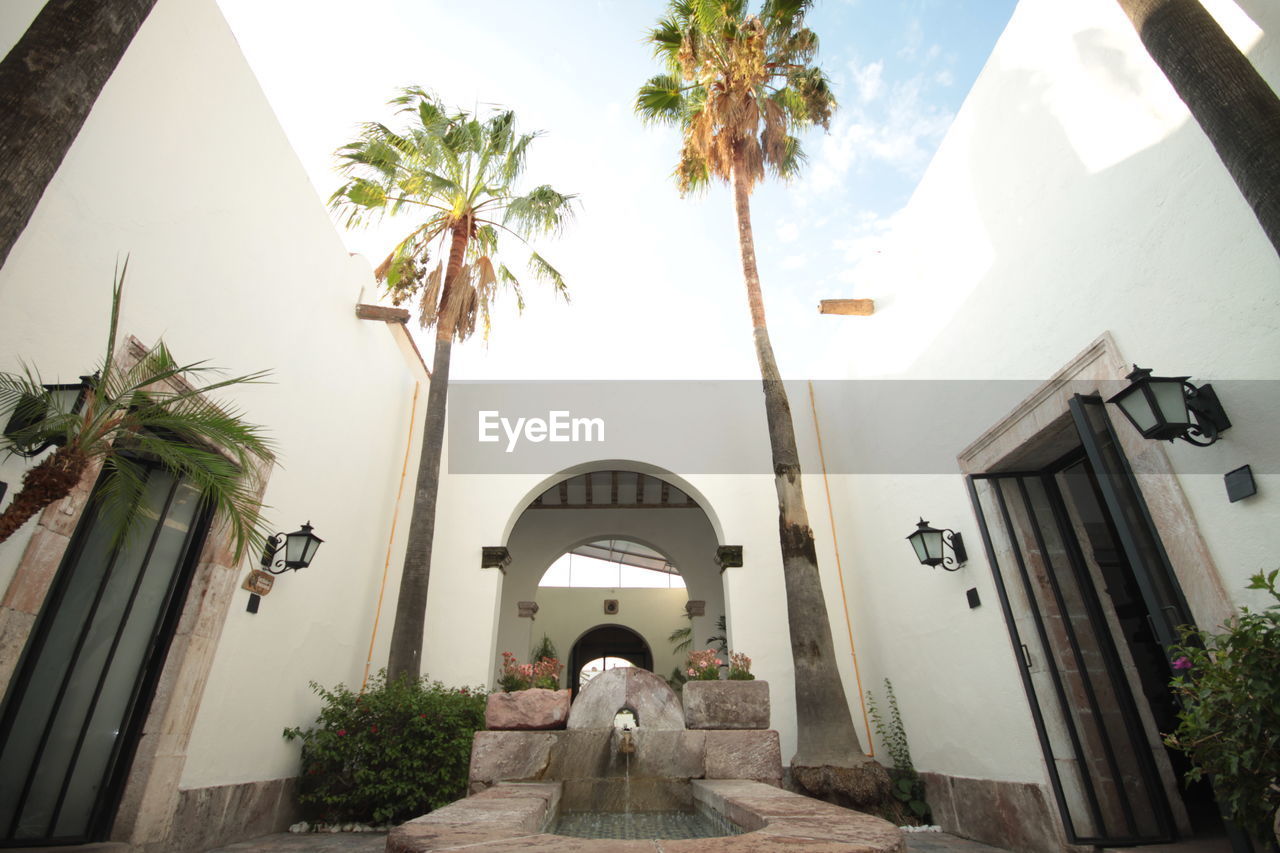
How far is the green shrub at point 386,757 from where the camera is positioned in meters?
5.68

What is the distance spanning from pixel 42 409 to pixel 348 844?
160 inches

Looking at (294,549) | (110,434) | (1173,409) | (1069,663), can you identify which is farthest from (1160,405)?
(294,549)

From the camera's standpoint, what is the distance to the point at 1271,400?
111 inches

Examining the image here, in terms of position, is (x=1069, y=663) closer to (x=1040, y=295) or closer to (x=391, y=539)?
(x=1040, y=295)

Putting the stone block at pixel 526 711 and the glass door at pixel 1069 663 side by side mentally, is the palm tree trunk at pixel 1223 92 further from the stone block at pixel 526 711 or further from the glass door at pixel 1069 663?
the stone block at pixel 526 711

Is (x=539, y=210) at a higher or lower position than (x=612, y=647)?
higher

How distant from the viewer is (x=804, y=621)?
20.3ft

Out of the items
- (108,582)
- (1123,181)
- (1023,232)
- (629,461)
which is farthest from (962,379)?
(108,582)

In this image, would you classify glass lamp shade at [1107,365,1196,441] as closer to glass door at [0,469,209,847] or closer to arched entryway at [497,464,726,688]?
glass door at [0,469,209,847]

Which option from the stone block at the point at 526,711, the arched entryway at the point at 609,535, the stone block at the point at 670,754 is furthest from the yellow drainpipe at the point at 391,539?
the stone block at the point at 670,754

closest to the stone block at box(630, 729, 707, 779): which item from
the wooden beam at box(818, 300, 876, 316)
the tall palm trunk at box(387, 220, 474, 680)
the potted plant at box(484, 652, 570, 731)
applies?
the potted plant at box(484, 652, 570, 731)

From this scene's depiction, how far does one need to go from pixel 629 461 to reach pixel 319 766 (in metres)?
4.87

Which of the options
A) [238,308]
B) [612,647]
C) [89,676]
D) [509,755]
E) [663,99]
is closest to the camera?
[89,676]

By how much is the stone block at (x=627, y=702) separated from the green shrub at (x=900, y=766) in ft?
8.10
